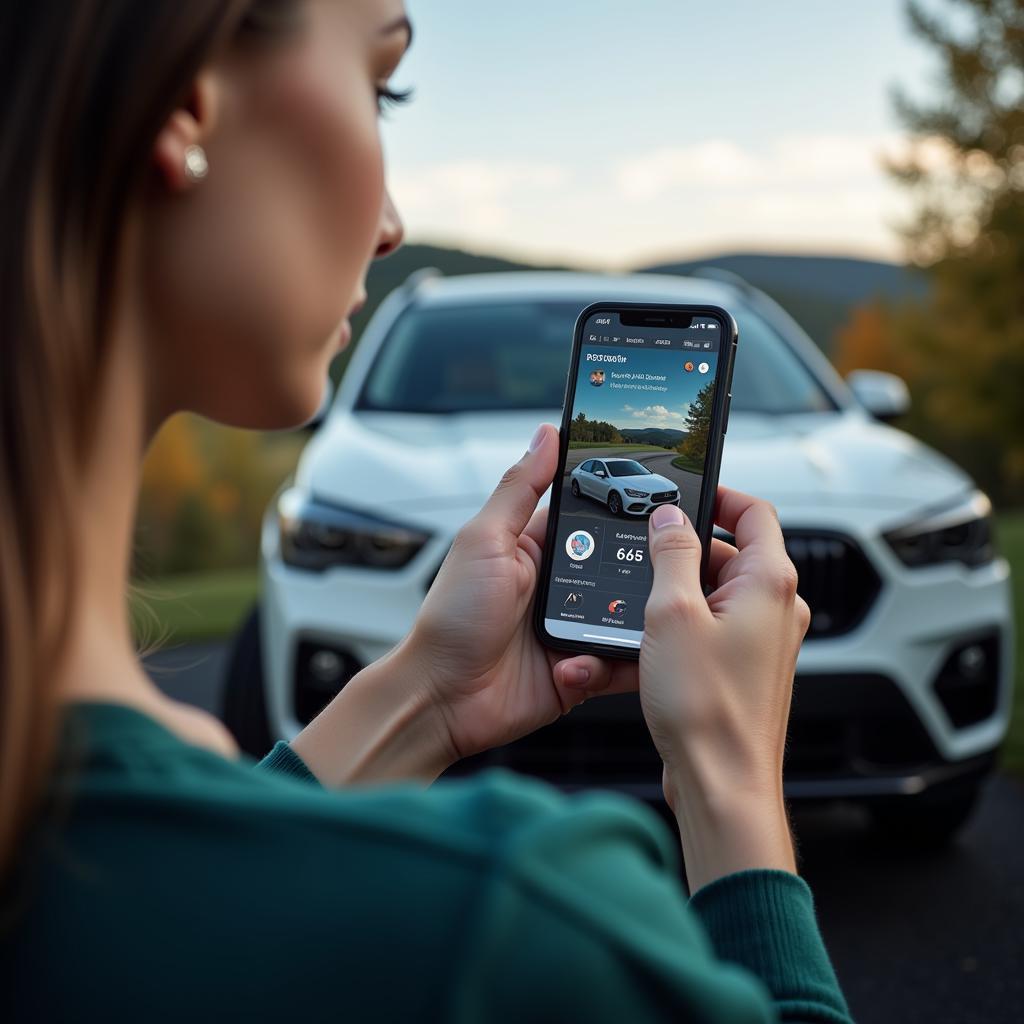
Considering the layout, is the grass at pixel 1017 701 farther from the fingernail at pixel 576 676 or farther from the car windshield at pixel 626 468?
the fingernail at pixel 576 676

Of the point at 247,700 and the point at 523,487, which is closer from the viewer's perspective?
the point at 523,487

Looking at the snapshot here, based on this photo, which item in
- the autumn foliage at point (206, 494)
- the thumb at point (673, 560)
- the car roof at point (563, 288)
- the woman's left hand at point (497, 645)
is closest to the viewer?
the thumb at point (673, 560)

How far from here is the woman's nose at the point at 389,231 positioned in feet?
3.58

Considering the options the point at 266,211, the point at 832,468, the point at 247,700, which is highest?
the point at 266,211

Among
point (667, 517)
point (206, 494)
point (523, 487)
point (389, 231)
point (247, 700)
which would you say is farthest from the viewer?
point (206, 494)

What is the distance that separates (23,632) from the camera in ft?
2.08

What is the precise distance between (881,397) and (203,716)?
4.20 m

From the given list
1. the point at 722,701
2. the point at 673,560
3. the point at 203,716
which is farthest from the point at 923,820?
the point at 203,716

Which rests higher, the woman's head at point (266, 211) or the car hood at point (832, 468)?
the woman's head at point (266, 211)

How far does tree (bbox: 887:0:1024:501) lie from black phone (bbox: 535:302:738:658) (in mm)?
19174

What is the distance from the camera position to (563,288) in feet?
16.6

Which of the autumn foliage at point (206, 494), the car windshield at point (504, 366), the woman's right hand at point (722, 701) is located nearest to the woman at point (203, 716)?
the woman's right hand at point (722, 701)

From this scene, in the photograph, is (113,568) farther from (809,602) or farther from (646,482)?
(809,602)

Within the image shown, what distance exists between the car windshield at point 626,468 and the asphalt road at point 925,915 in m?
1.08
